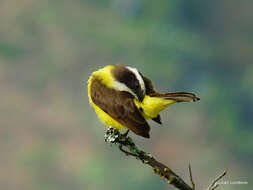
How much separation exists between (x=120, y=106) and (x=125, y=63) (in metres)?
20.1

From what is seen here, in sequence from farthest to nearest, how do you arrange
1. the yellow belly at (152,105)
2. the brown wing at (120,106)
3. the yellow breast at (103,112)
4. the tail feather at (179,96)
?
the yellow breast at (103,112) → the brown wing at (120,106) → the yellow belly at (152,105) → the tail feather at (179,96)

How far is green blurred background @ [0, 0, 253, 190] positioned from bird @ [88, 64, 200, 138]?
15186 mm

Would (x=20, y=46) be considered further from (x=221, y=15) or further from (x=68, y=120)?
(x=221, y=15)

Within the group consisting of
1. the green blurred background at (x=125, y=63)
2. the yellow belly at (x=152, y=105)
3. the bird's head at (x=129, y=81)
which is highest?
the green blurred background at (x=125, y=63)

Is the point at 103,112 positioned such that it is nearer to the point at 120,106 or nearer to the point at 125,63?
the point at 120,106

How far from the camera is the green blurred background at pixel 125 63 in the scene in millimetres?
20250

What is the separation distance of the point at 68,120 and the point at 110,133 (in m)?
20.6

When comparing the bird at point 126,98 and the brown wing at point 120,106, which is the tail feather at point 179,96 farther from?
the brown wing at point 120,106

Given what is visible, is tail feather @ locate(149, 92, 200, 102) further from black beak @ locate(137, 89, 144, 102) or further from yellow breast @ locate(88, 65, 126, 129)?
yellow breast @ locate(88, 65, 126, 129)

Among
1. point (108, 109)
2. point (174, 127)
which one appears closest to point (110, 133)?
point (108, 109)

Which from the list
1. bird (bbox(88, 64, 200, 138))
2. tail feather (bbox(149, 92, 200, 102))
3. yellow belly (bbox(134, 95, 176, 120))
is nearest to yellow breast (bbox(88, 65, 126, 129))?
bird (bbox(88, 64, 200, 138))

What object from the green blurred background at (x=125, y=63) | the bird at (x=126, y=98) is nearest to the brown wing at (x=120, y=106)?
the bird at (x=126, y=98)

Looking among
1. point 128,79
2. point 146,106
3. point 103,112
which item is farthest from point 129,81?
point 103,112

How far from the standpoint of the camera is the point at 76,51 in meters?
23.9
